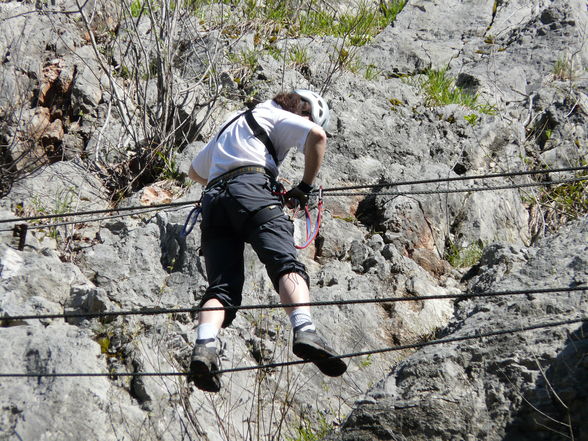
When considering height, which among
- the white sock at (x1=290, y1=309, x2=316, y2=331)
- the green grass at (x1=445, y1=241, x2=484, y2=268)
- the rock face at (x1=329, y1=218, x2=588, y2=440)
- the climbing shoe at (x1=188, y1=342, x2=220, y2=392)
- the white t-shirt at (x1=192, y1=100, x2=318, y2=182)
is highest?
the white t-shirt at (x1=192, y1=100, x2=318, y2=182)

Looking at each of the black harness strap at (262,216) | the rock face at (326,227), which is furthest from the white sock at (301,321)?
the rock face at (326,227)

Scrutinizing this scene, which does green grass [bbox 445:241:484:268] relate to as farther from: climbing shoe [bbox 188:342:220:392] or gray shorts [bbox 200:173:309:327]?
climbing shoe [bbox 188:342:220:392]

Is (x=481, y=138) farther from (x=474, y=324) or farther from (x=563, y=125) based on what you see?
(x=474, y=324)

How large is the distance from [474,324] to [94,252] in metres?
3.04

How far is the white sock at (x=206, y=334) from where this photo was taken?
4953mm

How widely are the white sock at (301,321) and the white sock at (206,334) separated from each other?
43 centimetres

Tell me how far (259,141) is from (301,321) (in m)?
1.20

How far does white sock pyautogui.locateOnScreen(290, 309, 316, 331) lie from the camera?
16.2ft

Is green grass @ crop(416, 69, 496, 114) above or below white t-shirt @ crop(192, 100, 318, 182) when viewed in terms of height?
below

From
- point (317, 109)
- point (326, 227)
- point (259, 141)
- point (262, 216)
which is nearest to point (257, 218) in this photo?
point (262, 216)

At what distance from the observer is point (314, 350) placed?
486 cm

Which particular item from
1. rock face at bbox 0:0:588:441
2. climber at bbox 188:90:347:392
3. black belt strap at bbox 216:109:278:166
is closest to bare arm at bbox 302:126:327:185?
climber at bbox 188:90:347:392

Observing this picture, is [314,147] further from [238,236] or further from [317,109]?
[238,236]

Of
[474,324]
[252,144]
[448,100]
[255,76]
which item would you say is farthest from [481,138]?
[252,144]
